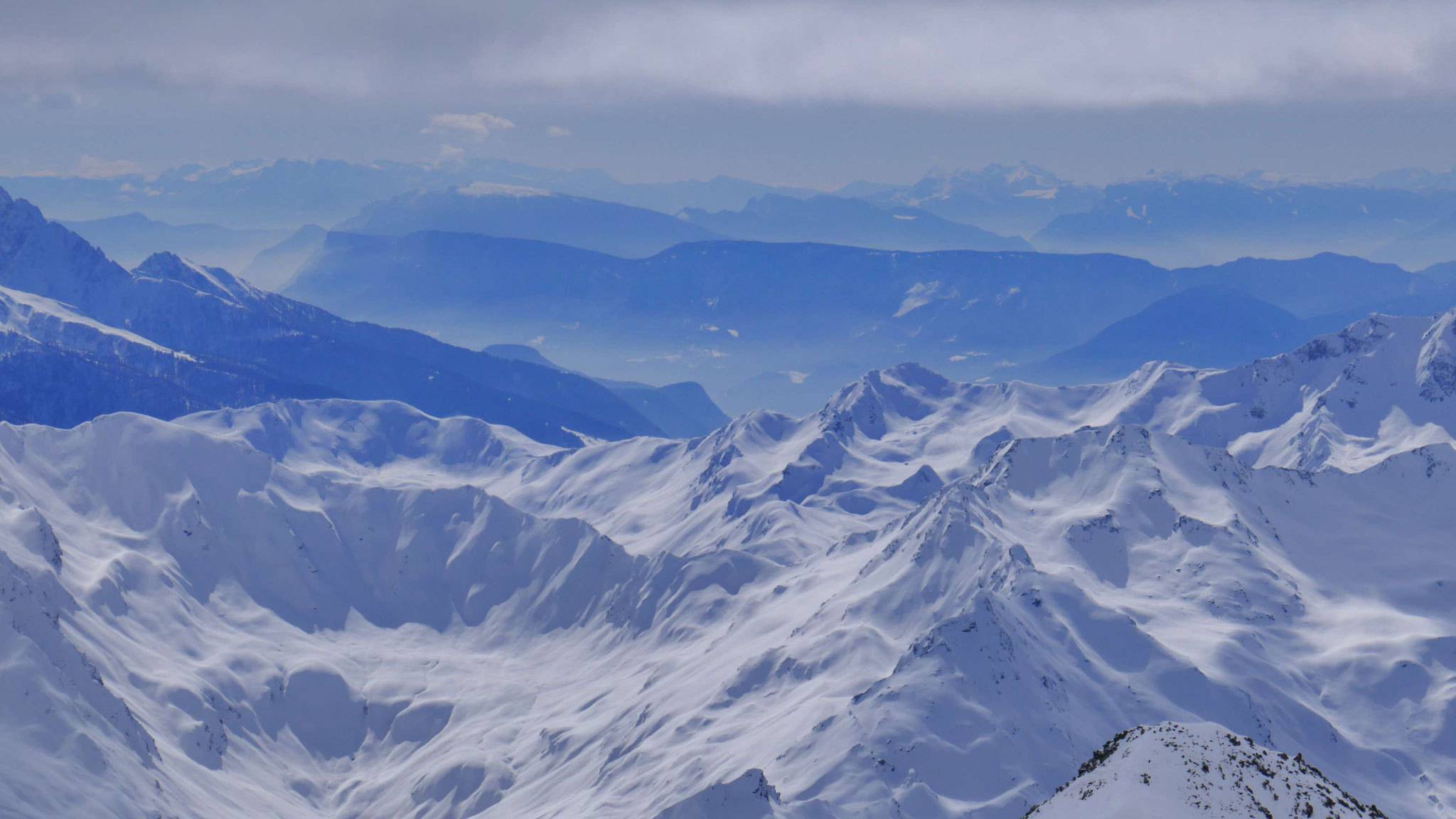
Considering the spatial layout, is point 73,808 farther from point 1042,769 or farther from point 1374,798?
point 1374,798

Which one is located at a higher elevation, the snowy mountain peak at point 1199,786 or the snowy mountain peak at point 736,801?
the snowy mountain peak at point 1199,786

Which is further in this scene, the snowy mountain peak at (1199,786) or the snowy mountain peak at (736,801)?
the snowy mountain peak at (736,801)

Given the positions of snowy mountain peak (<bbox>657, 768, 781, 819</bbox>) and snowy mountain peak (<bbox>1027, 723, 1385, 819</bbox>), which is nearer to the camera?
snowy mountain peak (<bbox>1027, 723, 1385, 819</bbox>)

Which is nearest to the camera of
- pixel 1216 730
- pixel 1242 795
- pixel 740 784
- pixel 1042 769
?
pixel 1242 795

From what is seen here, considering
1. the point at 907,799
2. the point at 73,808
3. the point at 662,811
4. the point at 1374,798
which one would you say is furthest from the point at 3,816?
the point at 1374,798

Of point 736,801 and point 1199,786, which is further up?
point 1199,786

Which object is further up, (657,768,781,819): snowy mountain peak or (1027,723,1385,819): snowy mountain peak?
(1027,723,1385,819): snowy mountain peak

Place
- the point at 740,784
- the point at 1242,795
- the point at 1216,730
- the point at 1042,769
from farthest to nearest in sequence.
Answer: the point at 1042,769 < the point at 740,784 < the point at 1216,730 < the point at 1242,795

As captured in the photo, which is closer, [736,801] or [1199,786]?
[1199,786]
